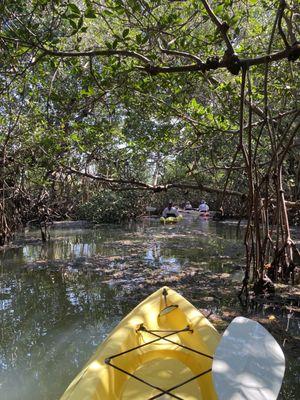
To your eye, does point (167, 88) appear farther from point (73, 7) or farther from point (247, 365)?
point (247, 365)

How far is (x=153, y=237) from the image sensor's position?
40.2 ft

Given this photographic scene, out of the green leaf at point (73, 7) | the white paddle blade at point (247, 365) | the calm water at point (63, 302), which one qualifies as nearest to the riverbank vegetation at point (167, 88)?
the green leaf at point (73, 7)

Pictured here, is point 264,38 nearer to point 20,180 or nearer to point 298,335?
point 298,335

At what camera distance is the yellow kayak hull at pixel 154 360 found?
7.62ft

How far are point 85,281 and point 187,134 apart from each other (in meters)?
3.20

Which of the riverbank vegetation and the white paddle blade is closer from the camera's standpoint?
the white paddle blade

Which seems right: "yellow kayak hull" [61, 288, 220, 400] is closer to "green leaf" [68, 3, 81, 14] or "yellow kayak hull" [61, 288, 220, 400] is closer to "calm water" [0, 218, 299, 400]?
"calm water" [0, 218, 299, 400]

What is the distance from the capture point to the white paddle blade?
1.92 metres

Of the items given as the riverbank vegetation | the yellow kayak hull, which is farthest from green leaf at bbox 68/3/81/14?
the yellow kayak hull

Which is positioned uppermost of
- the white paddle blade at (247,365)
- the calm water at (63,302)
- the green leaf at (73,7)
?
the green leaf at (73,7)

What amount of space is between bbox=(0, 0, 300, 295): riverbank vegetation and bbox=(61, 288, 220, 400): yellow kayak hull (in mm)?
1884

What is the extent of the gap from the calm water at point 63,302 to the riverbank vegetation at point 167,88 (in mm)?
1533

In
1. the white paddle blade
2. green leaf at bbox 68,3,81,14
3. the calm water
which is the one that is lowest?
the calm water

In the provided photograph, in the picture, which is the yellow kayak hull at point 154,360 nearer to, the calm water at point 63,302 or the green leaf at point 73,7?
the calm water at point 63,302
